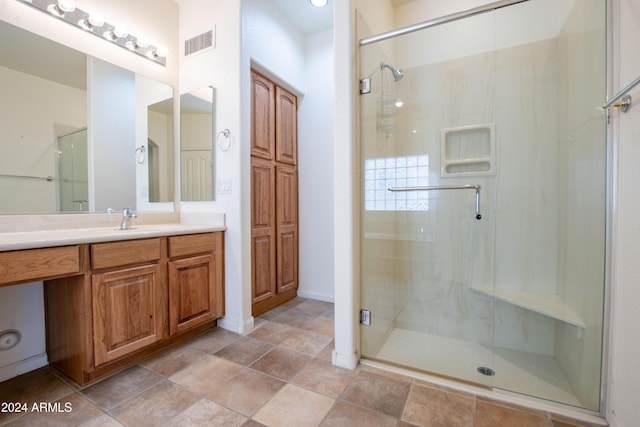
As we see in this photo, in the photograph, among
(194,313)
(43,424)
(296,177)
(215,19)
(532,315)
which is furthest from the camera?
(296,177)

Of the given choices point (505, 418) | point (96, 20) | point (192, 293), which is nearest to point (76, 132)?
point (96, 20)

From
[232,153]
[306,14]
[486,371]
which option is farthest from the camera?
[306,14]

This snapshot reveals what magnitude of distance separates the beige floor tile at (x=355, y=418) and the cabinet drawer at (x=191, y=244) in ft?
4.37

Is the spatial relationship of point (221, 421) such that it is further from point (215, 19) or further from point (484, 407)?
point (215, 19)

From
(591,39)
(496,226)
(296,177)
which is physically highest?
(591,39)

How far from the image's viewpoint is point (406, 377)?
1.60 metres

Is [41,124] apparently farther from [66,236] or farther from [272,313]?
[272,313]

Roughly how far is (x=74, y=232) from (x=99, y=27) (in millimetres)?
1441

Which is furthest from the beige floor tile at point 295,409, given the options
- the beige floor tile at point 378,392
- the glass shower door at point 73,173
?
the glass shower door at point 73,173

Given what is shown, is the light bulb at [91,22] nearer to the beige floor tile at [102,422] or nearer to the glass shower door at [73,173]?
the glass shower door at [73,173]

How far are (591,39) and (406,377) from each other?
6.52 ft

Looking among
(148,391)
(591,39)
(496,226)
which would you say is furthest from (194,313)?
(591,39)

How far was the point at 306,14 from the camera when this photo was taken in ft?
8.85

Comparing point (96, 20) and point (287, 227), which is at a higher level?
point (96, 20)
